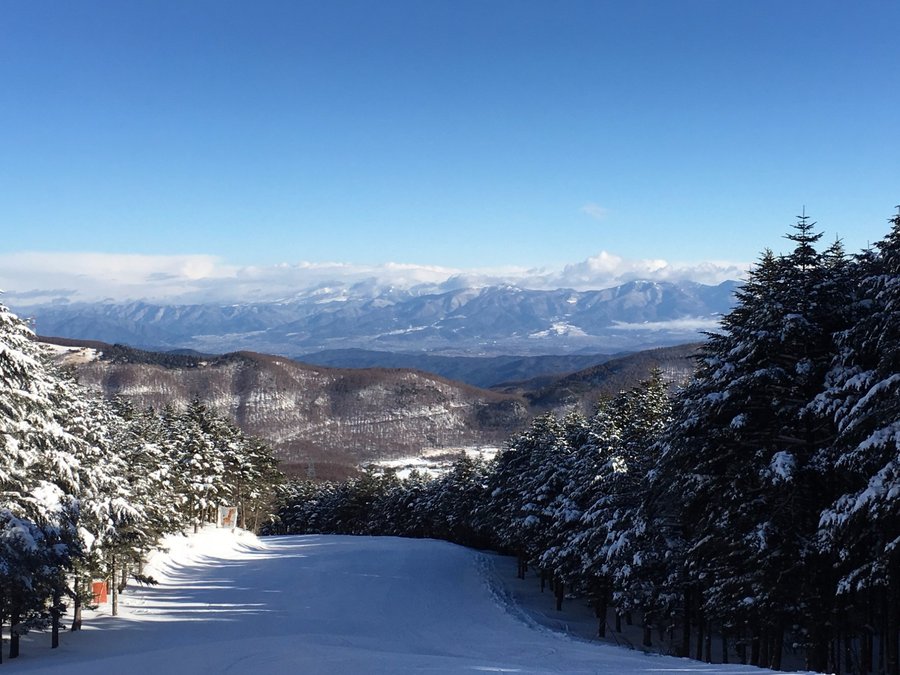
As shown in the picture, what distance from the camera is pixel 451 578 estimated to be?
4569 cm

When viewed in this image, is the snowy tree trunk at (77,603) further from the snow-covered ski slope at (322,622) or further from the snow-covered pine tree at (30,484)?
the snow-covered pine tree at (30,484)

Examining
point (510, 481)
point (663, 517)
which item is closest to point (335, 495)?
point (510, 481)

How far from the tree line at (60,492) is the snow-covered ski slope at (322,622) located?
2278 mm

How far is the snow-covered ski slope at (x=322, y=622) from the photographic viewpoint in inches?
672

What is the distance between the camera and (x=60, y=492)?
2067 centimetres

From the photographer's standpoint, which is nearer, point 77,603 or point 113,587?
point 77,603

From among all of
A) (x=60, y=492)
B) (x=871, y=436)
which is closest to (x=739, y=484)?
(x=871, y=436)

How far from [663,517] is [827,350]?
28.8 ft

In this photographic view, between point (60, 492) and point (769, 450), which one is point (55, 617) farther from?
point (769, 450)

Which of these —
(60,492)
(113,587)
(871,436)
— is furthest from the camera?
(113,587)

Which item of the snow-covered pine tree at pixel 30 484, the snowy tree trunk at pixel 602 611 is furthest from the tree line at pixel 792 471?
the snow-covered pine tree at pixel 30 484

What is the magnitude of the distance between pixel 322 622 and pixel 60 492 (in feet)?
51.4

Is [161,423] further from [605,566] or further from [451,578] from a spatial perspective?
[605,566]

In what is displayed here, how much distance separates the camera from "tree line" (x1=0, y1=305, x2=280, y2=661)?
18094 mm
